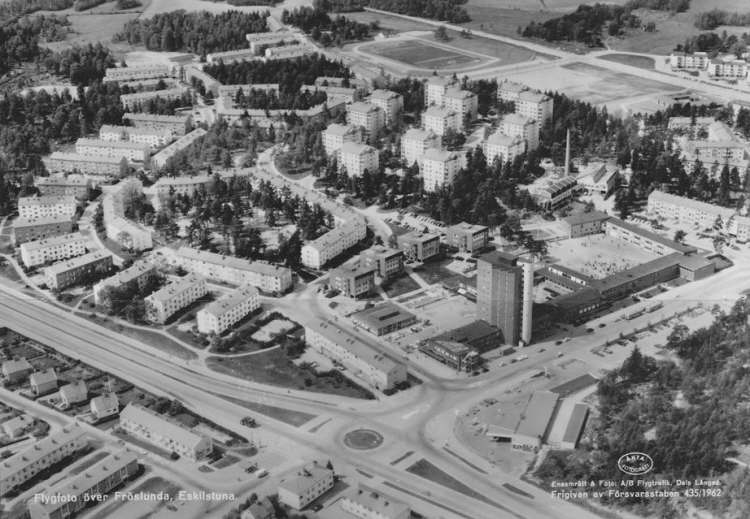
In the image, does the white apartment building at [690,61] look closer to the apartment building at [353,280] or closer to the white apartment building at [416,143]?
the white apartment building at [416,143]

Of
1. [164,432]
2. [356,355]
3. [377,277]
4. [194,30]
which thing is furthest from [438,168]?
[194,30]

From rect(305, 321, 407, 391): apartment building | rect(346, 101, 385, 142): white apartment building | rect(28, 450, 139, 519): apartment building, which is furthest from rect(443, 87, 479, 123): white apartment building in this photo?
rect(28, 450, 139, 519): apartment building

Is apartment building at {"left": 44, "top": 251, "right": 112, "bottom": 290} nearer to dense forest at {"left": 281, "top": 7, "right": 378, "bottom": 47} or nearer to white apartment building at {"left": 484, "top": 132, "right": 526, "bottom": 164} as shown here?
white apartment building at {"left": 484, "top": 132, "right": 526, "bottom": 164}

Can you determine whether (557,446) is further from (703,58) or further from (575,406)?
(703,58)

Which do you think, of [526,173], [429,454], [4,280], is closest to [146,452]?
[429,454]

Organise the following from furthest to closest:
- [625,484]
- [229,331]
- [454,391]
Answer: [229,331] < [454,391] < [625,484]
